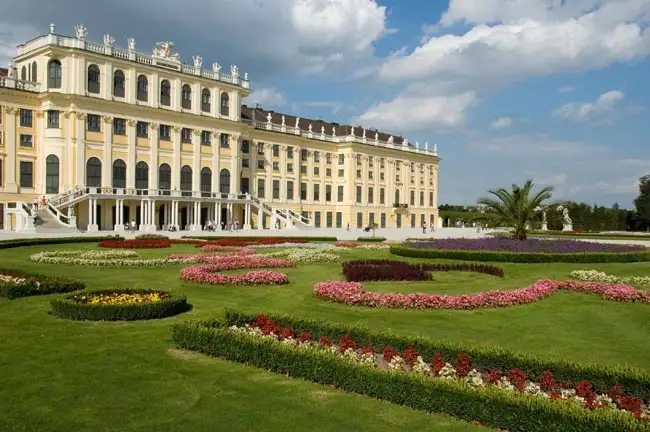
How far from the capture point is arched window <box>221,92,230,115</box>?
6769 cm

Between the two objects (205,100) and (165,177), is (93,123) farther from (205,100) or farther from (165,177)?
(205,100)

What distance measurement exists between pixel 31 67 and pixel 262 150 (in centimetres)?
2845

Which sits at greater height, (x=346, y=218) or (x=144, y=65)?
(x=144, y=65)

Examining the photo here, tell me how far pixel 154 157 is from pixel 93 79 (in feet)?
31.5

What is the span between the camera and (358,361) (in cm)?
843

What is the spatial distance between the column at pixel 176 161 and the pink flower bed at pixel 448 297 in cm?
4925

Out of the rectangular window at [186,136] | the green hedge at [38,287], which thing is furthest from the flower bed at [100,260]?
the rectangular window at [186,136]

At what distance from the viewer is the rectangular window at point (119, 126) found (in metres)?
57.3

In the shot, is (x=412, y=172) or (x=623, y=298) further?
(x=412, y=172)

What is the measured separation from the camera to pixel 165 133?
203ft

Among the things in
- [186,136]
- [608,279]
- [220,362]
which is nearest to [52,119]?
[186,136]

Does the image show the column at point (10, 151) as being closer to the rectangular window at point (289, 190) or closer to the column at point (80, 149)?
the column at point (80, 149)

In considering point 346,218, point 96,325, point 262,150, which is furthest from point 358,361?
point 346,218

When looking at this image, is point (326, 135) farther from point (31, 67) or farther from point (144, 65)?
point (31, 67)
